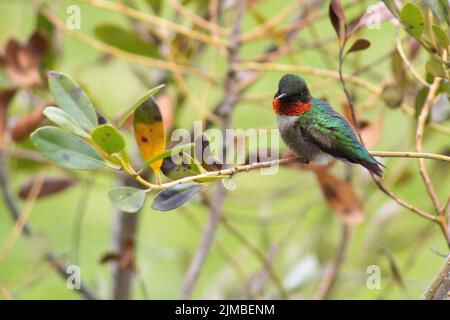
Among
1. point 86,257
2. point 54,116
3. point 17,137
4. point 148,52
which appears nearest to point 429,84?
point 54,116

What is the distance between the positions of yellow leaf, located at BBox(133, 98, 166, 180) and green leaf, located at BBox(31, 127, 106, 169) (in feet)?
0.34

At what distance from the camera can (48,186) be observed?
204 centimetres

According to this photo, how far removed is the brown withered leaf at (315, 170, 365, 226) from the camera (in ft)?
5.48

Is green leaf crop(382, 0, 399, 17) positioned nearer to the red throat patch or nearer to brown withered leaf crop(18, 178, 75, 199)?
the red throat patch

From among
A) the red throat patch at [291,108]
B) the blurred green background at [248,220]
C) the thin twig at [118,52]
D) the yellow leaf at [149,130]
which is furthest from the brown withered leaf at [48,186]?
the yellow leaf at [149,130]

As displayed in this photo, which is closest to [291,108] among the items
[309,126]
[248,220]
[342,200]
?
[309,126]

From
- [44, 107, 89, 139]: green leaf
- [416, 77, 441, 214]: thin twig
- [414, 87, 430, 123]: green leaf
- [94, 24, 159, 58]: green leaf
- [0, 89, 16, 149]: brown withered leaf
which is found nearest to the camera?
[44, 107, 89, 139]: green leaf

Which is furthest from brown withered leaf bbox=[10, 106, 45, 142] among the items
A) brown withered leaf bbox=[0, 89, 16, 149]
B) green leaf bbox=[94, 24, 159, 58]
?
green leaf bbox=[94, 24, 159, 58]

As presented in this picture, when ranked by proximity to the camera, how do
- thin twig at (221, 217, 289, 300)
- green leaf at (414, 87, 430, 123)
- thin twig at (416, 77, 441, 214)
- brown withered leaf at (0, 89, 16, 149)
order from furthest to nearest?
1. brown withered leaf at (0, 89, 16, 149)
2. thin twig at (221, 217, 289, 300)
3. green leaf at (414, 87, 430, 123)
4. thin twig at (416, 77, 441, 214)

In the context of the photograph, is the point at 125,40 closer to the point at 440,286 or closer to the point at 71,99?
the point at 71,99

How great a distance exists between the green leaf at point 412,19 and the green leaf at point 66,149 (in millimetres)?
433

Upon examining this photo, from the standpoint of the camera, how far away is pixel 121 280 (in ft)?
6.68

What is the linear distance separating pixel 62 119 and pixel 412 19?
47 centimetres

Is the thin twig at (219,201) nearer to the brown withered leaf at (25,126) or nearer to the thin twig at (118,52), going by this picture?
the thin twig at (118,52)
